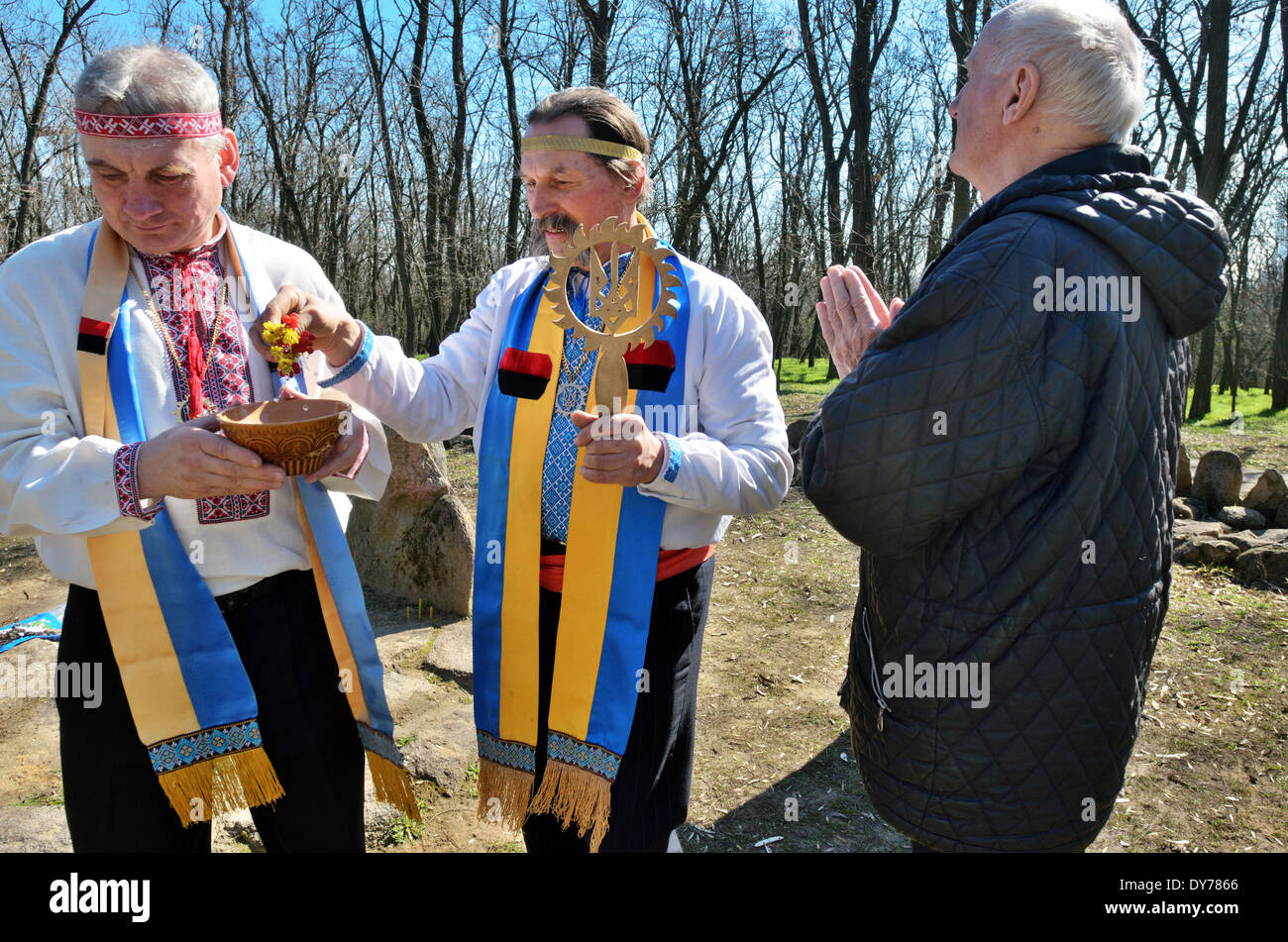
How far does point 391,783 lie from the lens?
7.07 ft

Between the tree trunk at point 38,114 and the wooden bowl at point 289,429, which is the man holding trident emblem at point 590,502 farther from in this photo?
the tree trunk at point 38,114

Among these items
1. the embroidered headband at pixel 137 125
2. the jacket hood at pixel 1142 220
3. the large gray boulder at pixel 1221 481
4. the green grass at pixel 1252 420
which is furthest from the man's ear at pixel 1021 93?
the green grass at pixel 1252 420

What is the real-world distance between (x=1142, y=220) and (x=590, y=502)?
127cm

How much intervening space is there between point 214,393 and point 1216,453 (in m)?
7.84

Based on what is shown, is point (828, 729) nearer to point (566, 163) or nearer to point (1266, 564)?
point (566, 163)

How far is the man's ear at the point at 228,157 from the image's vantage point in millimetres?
1962

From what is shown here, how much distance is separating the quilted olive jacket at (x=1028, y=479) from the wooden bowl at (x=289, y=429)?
0.97 meters

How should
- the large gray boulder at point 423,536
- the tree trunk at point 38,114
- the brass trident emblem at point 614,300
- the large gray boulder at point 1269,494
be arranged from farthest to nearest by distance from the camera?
the tree trunk at point 38,114
the large gray boulder at point 1269,494
the large gray boulder at point 423,536
the brass trident emblem at point 614,300

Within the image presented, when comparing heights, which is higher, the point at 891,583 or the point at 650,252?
the point at 650,252

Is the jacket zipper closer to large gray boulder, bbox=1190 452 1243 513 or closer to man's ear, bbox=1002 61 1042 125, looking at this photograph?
man's ear, bbox=1002 61 1042 125

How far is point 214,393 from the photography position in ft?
6.41

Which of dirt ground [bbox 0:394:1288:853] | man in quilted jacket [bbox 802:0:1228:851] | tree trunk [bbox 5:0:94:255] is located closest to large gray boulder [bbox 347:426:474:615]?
dirt ground [bbox 0:394:1288:853]
